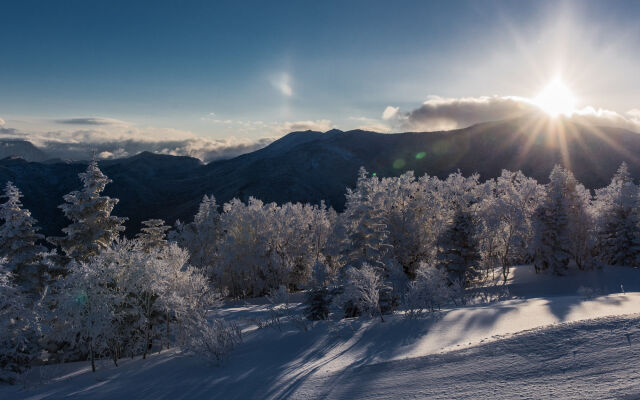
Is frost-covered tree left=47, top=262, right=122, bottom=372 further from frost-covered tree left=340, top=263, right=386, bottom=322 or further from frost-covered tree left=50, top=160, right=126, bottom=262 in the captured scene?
frost-covered tree left=340, top=263, right=386, bottom=322

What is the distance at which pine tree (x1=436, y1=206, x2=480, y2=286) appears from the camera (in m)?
30.2

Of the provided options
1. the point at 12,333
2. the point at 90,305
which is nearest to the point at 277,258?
the point at 90,305

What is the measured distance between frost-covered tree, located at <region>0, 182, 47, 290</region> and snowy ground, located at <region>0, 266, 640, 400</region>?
7.50 metres

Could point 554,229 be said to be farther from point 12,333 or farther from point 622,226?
point 12,333

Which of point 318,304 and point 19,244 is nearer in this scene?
point 318,304

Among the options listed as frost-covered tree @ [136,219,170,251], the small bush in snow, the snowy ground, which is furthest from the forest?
the snowy ground

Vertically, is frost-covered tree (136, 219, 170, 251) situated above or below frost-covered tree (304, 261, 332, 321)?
above

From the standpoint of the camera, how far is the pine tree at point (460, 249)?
99.0 feet

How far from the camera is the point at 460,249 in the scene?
3031cm

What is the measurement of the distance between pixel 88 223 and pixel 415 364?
22565mm

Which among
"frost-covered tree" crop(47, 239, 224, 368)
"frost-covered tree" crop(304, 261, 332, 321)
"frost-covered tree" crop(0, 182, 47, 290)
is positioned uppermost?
"frost-covered tree" crop(0, 182, 47, 290)

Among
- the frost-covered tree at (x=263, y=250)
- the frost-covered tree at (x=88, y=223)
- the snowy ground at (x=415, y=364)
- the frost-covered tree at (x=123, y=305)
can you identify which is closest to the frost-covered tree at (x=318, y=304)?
the snowy ground at (x=415, y=364)

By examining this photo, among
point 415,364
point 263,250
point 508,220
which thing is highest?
point 508,220

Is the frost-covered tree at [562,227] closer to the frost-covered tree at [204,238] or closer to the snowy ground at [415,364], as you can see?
the snowy ground at [415,364]
